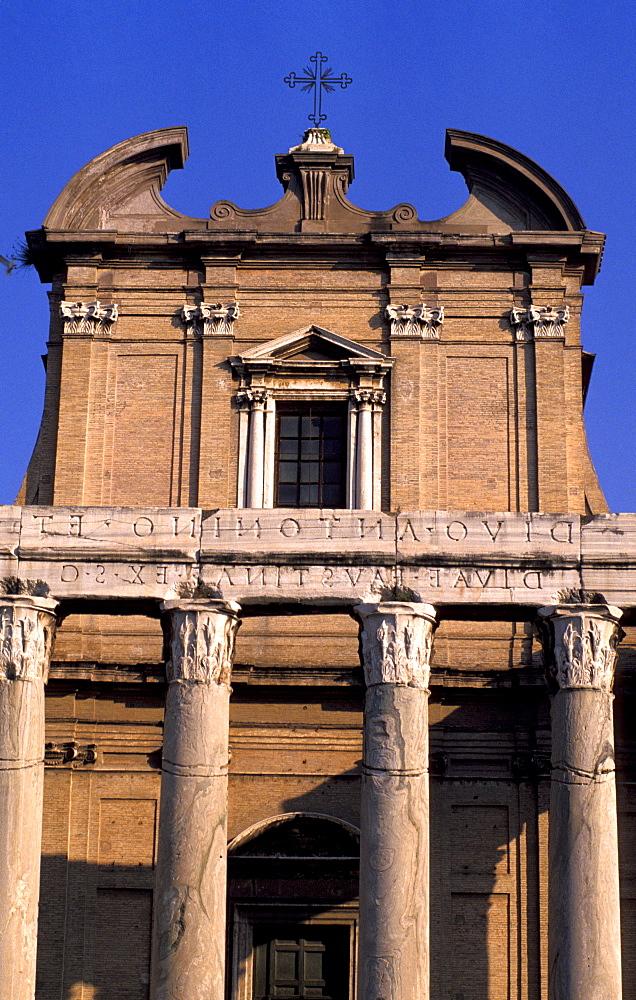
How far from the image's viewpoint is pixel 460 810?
84.8 feet

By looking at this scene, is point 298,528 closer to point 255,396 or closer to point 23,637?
point 23,637

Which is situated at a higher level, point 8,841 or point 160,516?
point 160,516

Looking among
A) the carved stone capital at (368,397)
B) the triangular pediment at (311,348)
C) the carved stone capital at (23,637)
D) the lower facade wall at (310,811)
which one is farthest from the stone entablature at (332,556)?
the triangular pediment at (311,348)

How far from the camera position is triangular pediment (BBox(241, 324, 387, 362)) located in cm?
2780

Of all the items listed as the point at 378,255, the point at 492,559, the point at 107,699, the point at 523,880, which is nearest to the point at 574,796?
the point at 492,559

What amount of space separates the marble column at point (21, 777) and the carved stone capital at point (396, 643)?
4255 millimetres

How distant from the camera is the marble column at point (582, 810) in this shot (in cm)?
1956

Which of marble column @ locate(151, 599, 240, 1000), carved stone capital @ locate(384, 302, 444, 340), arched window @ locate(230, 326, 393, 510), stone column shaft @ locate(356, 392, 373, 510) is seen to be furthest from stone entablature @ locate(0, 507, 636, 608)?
carved stone capital @ locate(384, 302, 444, 340)

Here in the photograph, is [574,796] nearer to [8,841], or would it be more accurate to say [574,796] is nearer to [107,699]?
[8,841]

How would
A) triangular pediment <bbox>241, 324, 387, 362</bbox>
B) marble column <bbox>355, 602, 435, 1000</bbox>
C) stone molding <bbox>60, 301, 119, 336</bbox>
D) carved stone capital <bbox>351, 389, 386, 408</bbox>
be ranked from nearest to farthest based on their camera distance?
1. marble column <bbox>355, 602, 435, 1000</bbox>
2. carved stone capital <bbox>351, 389, 386, 408</bbox>
3. triangular pediment <bbox>241, 324, 387, 362</bbox>
4. stone molding <bbox>60, 301, 119, 336</bbox>

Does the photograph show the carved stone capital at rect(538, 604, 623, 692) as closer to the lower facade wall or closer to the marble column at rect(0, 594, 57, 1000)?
the lower facade wall

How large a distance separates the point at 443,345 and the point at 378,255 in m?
2.08

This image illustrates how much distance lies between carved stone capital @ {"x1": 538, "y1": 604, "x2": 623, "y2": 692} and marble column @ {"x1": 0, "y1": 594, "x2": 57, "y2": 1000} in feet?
21.8

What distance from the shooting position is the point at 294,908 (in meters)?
25.1
